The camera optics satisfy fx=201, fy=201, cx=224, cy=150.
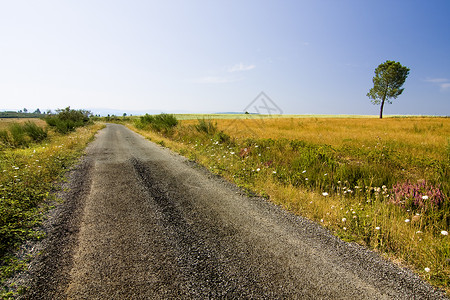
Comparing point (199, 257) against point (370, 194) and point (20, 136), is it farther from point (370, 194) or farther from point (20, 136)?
point (20, 136)

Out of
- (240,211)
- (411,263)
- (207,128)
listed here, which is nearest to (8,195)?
(240,211)

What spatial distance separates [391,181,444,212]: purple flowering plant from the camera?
3742 millimetres

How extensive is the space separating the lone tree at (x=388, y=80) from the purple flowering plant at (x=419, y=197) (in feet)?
205

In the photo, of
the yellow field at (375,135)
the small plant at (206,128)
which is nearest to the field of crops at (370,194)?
the yellow field at (375,135)

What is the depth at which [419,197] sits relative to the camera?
152 inches

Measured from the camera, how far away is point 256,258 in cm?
278

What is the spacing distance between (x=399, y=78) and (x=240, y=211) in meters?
67.6

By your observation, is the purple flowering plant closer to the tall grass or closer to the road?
the road

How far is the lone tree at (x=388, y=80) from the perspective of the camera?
5091cm

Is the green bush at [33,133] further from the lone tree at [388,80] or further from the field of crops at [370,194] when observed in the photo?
the lone tree at [388,80]

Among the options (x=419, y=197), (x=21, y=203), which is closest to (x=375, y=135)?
(x=419, y=197)

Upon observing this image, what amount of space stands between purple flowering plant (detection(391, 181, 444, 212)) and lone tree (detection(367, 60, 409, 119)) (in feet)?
205

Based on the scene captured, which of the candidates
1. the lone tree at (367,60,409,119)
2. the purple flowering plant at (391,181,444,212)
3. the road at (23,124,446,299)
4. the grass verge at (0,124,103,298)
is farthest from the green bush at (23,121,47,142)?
the lone tree at (367,60,409,119)

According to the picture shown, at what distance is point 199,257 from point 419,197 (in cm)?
428
